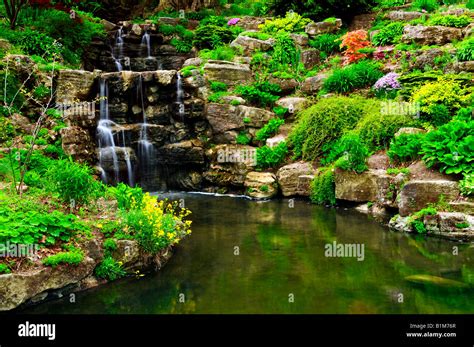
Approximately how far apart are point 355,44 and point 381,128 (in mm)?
6912

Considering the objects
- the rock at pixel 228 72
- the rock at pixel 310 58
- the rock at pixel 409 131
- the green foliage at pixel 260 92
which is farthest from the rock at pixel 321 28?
the rock at pixel 409 131

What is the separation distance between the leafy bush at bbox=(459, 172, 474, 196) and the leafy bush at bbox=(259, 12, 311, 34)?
548 inches

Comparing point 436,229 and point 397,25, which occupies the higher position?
point 397,25

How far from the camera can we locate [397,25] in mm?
18875

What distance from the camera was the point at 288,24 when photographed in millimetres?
21703

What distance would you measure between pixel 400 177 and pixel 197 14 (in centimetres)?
1872

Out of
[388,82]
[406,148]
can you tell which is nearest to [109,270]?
[406,148]

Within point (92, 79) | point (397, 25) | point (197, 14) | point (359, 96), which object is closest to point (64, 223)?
point (92, 79)

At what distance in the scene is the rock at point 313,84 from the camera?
57.5ft

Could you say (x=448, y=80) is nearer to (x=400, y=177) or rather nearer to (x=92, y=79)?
(x=400, y=177)

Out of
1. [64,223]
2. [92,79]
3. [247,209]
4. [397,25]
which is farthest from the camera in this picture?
[397,25]

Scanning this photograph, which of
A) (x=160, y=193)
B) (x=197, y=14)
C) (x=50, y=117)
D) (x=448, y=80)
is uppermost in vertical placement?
(x=197, y=14)

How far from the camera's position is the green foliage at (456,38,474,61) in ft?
47.0

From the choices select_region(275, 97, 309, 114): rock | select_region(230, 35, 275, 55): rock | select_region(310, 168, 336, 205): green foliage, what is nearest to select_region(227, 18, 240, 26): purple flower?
select_region(230, 35, 275, 55): rock
